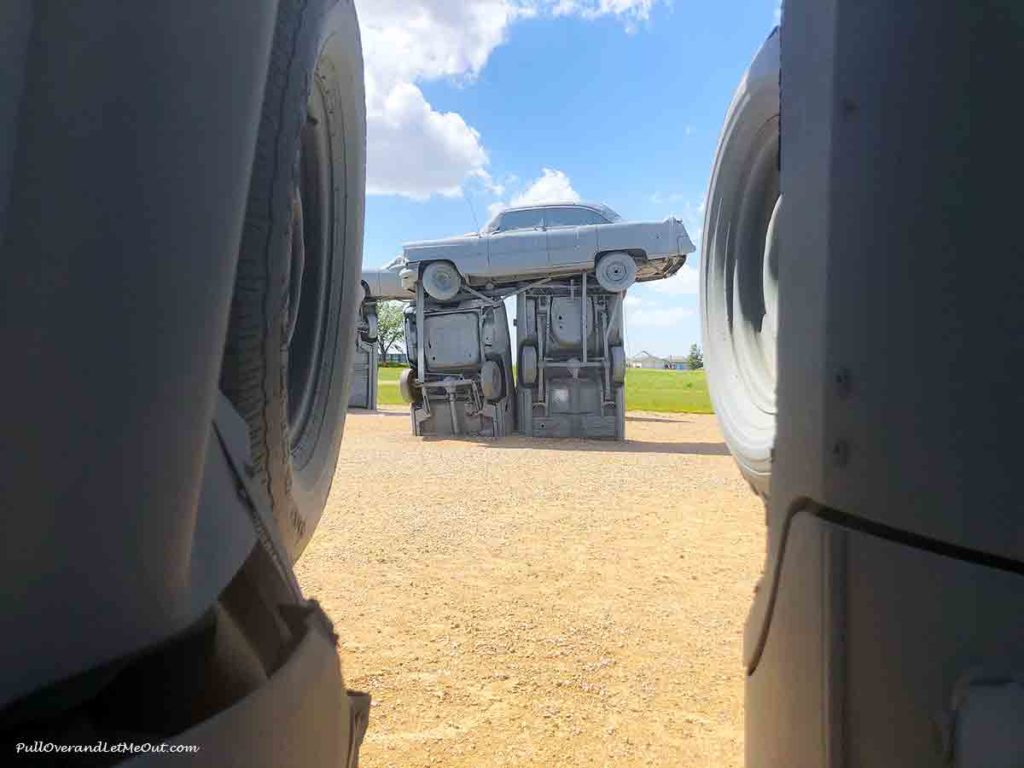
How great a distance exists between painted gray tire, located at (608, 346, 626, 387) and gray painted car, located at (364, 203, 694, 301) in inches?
36.7

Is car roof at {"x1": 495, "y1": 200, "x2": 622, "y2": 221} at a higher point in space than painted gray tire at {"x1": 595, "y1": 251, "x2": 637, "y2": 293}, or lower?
higher

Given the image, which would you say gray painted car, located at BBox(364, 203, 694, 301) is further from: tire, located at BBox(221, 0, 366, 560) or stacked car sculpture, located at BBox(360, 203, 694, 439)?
tire, located at BBox(221, 0, 366, 560)

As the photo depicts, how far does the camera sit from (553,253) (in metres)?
9.78

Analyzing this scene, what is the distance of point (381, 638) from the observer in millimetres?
2645

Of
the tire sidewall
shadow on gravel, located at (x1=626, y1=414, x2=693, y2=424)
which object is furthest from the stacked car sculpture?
the tire sidewall

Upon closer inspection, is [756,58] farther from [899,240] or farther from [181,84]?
[181,84]

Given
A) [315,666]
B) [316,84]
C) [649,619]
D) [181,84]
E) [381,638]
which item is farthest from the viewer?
[649,619]

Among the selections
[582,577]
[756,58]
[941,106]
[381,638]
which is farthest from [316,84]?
[582,577]

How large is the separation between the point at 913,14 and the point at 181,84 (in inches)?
29.6

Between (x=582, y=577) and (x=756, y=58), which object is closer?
(x=756, y=58)

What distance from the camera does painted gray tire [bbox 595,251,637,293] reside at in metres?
9.70

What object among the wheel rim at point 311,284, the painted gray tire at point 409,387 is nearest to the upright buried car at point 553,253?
the painted gray tire at point 409,387

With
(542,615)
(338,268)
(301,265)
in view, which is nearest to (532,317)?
(542,615)

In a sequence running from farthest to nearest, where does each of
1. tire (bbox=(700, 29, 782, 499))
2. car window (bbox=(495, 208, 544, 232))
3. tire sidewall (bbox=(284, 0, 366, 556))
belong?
1. car window (bbox=(495, 208, 544, 232))
2. tire (bbox=(700, 29, 782, 499))
3. tire sidewall (bbox=(284, 0, 366, 556))
